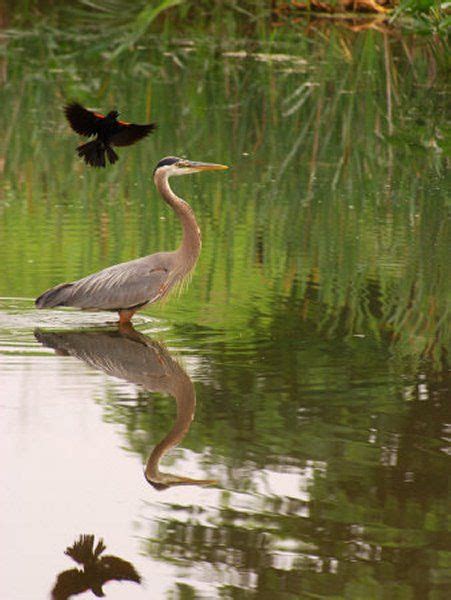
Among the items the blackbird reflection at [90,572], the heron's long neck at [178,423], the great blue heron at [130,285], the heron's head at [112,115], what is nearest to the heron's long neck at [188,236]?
the great blue heron at [130,285]

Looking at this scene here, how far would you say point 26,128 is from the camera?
44.7 ft

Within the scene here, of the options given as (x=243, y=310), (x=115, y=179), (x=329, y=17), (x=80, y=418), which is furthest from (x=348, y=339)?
(x=329, y=17)

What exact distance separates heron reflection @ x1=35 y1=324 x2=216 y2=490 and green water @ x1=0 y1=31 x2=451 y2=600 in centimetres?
2

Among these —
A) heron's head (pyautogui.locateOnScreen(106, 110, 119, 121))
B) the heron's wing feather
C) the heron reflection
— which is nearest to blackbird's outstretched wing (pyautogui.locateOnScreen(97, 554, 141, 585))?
the heron reflection

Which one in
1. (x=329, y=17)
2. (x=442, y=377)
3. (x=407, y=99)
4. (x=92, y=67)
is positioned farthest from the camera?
(x=329, y=17)

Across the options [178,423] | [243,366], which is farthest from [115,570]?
[243,366]

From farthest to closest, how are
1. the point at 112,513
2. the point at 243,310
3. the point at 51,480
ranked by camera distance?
1. the point at 243,310
2. the point at 51,480
3. the point at 112,513

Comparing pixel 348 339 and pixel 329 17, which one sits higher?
pixel 329 17

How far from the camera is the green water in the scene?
15.5 feet

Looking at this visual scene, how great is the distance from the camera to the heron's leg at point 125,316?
7.93 m

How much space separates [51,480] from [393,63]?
14.3 metres

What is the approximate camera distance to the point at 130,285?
7867mm

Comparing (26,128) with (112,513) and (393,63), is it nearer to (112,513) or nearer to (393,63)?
(393,63)

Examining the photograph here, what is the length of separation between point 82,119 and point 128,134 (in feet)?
0.96
